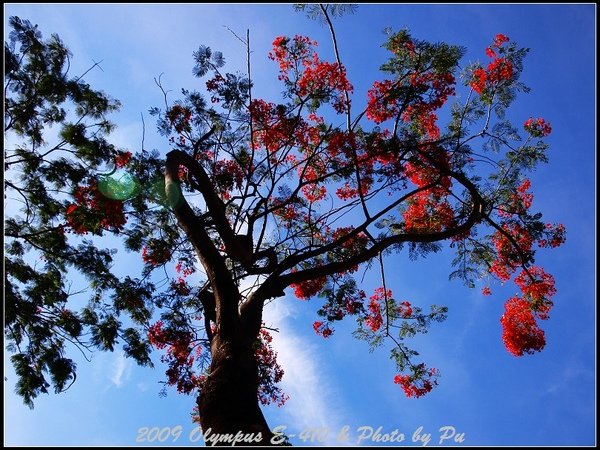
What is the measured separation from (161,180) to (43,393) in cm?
471

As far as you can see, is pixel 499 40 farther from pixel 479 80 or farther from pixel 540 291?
pixel 540 291

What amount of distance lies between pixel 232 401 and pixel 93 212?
590cm

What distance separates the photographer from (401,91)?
8375 mm

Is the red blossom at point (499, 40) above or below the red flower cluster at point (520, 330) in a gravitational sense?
above

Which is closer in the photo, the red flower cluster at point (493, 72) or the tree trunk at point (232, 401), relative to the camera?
the tree trunk at point (232, 401)

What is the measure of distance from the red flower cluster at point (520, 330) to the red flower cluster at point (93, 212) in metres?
9.14

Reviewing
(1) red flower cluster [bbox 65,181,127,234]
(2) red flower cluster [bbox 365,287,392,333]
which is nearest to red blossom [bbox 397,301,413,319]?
(2) red flower cluster [bbox 365,287,392,333]

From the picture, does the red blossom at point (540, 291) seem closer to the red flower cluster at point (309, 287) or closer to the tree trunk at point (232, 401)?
the red flower cluster at point (309, 287)

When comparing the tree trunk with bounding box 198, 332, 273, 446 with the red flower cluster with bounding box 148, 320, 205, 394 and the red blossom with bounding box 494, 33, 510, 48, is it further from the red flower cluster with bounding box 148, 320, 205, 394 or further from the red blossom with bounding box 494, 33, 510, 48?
the red blossom with bounding box 494, 33, 510, 48

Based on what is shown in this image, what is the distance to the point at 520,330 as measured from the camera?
10352 millimetres

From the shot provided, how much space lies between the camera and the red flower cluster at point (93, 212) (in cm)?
857

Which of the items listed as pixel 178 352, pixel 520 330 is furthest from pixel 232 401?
pixel 520 330

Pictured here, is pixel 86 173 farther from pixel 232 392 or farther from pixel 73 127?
pixel 232 392

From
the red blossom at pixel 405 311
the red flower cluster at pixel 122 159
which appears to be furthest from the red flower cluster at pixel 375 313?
the red flower cluster at pixel 122 159
